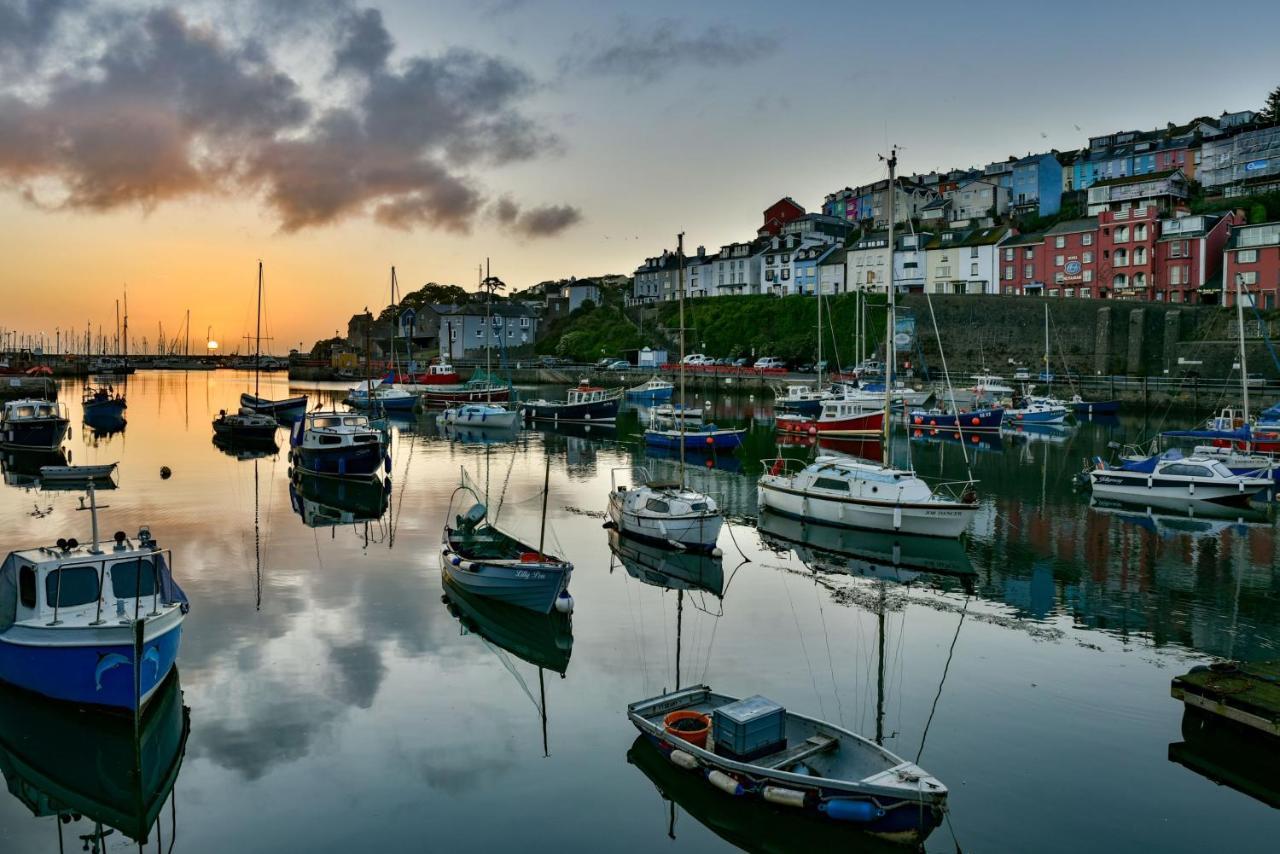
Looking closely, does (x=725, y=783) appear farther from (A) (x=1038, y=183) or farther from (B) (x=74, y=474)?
(A) (x=1038, y=183)

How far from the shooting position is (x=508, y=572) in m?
20.5

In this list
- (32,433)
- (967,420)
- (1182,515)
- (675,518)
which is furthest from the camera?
(967,420)

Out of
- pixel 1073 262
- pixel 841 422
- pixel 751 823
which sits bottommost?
pixel 751 823

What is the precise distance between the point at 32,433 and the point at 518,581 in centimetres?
4410

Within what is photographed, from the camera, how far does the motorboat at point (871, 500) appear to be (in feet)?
92.8

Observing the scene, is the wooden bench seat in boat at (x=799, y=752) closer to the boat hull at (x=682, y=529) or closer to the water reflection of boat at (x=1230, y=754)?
the water reflection of boat at (x=1230, y=754)

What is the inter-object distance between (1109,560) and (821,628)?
1132 cm

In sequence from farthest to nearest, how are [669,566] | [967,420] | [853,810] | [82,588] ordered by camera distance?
[967,420]
[669,566]
[82,588]
[853,810]

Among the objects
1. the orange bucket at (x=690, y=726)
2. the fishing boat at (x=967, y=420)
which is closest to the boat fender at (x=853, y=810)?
the orange bucket at (x=690, y=726)

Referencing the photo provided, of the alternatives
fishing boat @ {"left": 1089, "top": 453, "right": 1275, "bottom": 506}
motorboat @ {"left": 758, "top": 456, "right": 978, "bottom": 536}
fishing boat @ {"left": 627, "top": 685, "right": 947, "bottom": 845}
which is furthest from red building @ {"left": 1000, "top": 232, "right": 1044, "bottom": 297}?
fishing boat @ {"left": 627, "top": 685, "right": 947, "bottom": 845}

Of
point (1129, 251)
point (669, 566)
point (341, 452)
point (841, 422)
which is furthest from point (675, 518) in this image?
point (1129, 251)

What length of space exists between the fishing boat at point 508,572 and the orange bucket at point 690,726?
6.48 metres

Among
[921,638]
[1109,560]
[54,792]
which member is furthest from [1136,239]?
[54,792]

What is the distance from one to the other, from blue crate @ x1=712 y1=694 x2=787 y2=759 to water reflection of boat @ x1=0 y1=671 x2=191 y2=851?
7.81m
